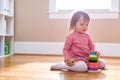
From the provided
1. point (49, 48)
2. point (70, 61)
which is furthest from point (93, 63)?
point (49, 48)

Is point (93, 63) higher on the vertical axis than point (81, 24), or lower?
lower

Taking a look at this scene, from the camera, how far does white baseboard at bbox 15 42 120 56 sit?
9.32ft

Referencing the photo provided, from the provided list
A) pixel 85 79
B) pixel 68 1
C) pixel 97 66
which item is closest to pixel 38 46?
pixel 68 1

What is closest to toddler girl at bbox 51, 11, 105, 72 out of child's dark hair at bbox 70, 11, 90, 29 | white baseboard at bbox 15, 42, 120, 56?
child's dark hair at bbox 70, 11, 90, 29

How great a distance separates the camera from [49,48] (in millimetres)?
2980

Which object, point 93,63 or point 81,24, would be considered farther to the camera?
point 81,24

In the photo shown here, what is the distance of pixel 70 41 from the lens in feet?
5.90

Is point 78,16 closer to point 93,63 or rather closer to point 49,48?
point 93,63

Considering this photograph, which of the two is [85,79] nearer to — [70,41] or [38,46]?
[70,41]

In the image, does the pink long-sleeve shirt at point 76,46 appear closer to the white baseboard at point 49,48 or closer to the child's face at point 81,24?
the child's face at point 81,24

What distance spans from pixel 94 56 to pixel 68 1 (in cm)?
153

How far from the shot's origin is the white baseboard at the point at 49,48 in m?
2.84

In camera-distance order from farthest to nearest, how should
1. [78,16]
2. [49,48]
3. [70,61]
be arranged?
[49,48], [78,16], [70,61]

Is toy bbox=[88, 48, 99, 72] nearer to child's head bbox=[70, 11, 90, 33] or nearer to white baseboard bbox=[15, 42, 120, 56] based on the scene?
child's head bbox=[70, 11, 90, 33]
